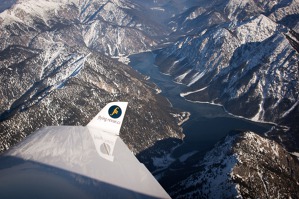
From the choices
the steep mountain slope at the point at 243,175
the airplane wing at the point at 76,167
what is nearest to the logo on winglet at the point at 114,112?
the airplane wing at the point at 76,167

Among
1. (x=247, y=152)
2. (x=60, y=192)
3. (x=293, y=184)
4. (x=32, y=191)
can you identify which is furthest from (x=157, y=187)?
(x=293, y=184)

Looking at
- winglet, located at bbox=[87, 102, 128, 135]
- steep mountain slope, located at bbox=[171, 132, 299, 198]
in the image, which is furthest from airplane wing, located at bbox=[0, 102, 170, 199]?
steep mountain slope, located at bbox=[171, 132, 299, 198]

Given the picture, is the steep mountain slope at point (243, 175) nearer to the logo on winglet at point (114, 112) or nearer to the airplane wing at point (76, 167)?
the logo on winglet at point (114, 112)

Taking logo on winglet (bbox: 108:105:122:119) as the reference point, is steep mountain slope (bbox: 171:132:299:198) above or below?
below

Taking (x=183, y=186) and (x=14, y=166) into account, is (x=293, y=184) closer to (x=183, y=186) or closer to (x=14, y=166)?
(x=183, y=186)

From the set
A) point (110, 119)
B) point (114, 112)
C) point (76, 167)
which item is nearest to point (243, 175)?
point (114, 112)

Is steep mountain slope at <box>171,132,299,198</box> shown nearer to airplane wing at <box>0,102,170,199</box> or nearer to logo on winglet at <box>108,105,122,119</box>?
logo on winglet at <box>108,105,122,119</box>
